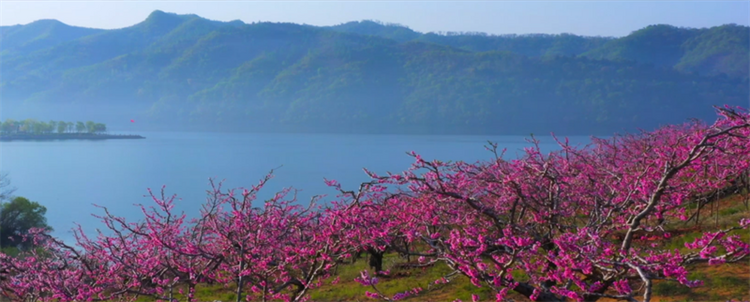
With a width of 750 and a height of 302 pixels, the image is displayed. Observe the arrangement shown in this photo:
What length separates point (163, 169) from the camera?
9894 cm

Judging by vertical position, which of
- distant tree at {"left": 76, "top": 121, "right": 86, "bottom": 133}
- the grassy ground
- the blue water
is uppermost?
the grassy ground

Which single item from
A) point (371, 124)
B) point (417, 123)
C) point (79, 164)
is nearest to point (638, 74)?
point (417, 123)

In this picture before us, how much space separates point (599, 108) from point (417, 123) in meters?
54.3

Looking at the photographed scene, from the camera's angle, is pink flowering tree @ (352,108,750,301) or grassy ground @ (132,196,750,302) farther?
grassy ground @ (132,196,750,302)

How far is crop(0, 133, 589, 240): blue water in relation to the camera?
65375 millimetres

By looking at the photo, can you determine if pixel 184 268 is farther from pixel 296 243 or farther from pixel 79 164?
pixel 79 164

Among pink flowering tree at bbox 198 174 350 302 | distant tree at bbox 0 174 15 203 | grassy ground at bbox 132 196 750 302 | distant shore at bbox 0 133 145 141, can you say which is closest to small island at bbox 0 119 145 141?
distant shore at bbox 0 133 145 141

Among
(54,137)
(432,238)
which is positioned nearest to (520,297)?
(432,238)

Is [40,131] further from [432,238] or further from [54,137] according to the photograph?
[432,238]

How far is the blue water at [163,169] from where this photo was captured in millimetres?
65375

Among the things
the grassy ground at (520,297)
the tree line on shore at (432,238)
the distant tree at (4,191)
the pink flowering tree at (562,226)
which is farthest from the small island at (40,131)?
the pink flowering tree at (562,226)

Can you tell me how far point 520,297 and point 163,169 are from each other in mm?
97342

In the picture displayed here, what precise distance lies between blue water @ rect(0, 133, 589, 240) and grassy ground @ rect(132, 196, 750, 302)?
33993 millimetres

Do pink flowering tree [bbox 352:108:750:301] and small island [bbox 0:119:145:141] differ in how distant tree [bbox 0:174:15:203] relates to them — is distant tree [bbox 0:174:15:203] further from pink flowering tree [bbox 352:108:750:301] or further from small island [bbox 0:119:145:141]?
small island [bbox 0:119:145:141]
